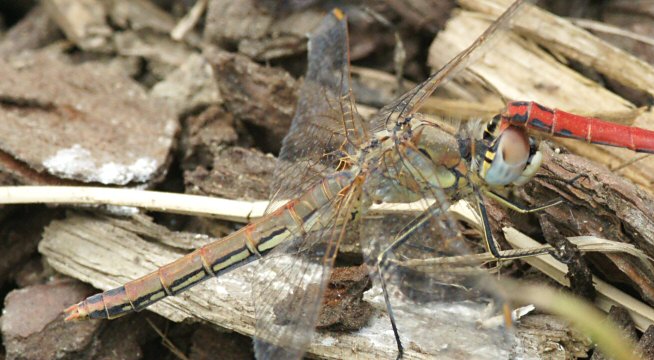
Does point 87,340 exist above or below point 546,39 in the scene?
below

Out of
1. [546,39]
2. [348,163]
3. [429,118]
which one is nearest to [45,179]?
[348,163]

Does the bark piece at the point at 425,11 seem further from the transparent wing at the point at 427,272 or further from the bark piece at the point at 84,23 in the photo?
the bark piece at the point at 84,23

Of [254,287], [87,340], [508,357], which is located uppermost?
[508,357]

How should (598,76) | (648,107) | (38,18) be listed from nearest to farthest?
(648,107) → (598,76) → (38,18)

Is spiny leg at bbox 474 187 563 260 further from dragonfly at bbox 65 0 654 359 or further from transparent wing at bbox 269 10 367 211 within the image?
transparent wing at bbox 269 10 367 211

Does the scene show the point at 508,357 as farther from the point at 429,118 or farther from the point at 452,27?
the point at 452,27

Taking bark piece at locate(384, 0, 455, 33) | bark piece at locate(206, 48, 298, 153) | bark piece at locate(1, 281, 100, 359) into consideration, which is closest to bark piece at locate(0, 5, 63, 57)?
bark piece at locate(206, 48, 298, 153)

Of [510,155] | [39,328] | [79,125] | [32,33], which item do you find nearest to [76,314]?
[39,328]

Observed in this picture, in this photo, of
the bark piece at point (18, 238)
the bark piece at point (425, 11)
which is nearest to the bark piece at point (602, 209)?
the bark piece at point (425, 11)
